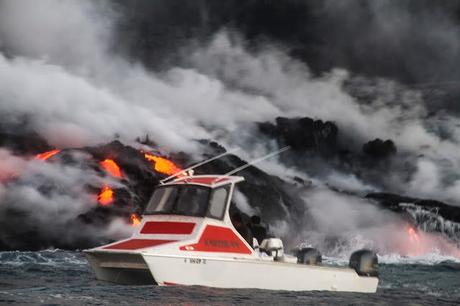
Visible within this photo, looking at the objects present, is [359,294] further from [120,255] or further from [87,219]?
[87,219]

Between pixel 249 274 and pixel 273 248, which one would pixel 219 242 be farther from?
pixel 273 248

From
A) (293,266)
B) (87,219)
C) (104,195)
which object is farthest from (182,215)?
(104,195)

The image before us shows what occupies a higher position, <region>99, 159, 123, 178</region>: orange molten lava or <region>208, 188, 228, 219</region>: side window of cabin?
<region>99, 159, 123, 178</region>: orange molten lava

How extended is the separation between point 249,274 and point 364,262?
22.3ft

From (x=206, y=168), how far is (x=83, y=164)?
2250 inches

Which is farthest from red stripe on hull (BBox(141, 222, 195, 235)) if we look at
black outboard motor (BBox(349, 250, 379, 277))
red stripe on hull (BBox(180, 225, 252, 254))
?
black outboard motor (BBox(349, 250, 379, 277))

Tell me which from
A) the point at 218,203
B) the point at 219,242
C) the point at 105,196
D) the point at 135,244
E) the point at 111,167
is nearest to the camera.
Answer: the point at 135,244

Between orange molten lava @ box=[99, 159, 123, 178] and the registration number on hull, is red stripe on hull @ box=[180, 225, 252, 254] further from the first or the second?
orange molten lava @ box=[99, 159, 123, 178]

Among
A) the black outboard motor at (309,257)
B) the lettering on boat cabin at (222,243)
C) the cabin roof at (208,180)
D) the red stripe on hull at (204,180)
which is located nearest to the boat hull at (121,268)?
the lettering on boat cabin at (222,243)

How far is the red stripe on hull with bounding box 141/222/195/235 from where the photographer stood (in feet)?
56.2

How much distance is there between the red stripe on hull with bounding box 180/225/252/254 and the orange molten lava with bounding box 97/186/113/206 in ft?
347

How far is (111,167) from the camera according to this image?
418ft

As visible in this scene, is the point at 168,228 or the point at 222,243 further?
the point at 168,228

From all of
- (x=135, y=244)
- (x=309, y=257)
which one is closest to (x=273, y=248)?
(x=309, y=257)
